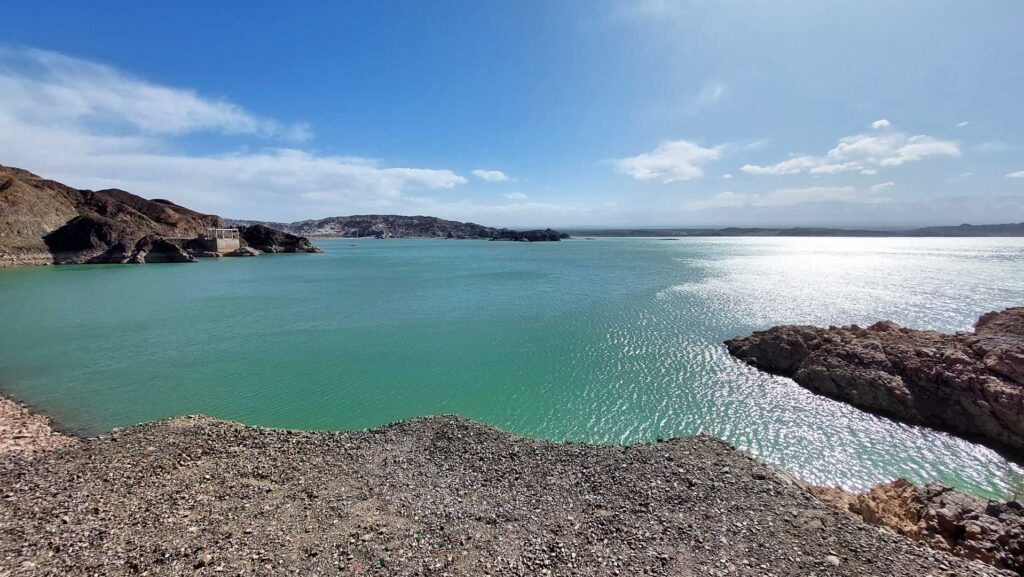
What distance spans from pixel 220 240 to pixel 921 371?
91.3 m

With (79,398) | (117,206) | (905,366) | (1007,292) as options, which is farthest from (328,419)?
(117,206)

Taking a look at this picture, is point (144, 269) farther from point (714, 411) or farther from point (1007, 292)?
point (1007, 292)

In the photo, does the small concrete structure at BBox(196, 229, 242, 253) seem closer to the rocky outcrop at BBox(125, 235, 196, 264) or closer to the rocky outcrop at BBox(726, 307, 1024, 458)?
the rocky outcrop at BBox(125, 235, 196, 264)

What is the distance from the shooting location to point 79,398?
13203 mm

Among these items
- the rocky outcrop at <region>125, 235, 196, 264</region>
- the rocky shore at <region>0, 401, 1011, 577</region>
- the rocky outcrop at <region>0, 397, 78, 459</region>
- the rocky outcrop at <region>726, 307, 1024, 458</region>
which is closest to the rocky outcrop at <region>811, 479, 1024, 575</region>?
the rocky shore at <region>0, 401, 1011, 577</region>

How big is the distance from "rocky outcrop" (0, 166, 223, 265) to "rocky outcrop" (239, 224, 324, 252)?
17.0m

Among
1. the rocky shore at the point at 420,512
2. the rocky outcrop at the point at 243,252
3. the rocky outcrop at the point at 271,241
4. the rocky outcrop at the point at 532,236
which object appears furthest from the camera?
the rocky outcrop at the point at 532,236

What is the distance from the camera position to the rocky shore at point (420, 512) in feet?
18.3

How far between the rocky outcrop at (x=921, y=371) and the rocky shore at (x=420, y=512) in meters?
8.29

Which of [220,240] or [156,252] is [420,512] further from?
[220,240]

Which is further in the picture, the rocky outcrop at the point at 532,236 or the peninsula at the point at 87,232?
the rocky outcrop at the point at 532,236

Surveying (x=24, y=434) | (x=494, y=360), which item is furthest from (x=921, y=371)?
(x=24, y=434)

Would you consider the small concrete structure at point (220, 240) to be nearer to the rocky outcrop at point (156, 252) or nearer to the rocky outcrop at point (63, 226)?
the rocky outcrop at point (63, 226)

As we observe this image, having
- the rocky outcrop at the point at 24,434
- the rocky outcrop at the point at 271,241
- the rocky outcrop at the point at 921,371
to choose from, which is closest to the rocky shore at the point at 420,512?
the rocky outcrop at the point at 24,434
